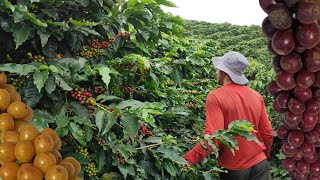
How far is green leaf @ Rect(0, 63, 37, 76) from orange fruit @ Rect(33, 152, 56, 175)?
711mm

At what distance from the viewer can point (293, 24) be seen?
2.68 feet

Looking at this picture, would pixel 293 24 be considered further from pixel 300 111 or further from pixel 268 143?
pixel 268 143

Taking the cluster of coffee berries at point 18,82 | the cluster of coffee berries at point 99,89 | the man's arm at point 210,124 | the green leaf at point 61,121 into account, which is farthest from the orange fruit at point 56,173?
the man's arm at point 210,124

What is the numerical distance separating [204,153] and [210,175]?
0.71 ft

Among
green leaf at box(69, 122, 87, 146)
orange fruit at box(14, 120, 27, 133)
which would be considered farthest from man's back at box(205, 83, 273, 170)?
orange fruit at box(14, 120, 27, 133)

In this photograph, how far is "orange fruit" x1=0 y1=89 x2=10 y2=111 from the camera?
1.04 m

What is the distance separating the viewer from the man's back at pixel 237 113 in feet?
9.07

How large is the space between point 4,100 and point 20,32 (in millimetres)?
725

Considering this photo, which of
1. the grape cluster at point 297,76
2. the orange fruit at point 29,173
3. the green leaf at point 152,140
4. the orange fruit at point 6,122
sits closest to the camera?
the grape cluster at point 297,76

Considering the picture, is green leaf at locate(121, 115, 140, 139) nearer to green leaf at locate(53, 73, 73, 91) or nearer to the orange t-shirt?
green leaf at locate(53, 73, 73, 91)

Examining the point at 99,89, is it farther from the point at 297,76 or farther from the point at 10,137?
the point at 297,76

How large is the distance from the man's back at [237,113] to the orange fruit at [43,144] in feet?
5.95

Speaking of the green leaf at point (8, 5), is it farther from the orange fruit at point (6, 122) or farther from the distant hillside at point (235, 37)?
the distant hillside at point (235, 37)

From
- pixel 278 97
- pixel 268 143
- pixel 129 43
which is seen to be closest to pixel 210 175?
pixel 268 143
